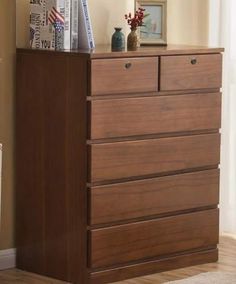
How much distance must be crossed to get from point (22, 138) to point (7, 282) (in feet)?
2.16

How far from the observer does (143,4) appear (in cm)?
428

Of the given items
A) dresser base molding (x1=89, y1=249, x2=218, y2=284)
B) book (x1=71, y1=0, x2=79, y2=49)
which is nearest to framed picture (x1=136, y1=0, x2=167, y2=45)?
book (x1=71, y1=0, x2=79, y2=49)

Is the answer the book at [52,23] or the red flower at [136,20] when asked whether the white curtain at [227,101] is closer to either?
the red flower at [136,20]

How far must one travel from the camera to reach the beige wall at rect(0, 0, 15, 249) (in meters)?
3.83

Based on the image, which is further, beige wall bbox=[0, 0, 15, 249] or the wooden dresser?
beige wall bbox=[0, 0, 15, 249]

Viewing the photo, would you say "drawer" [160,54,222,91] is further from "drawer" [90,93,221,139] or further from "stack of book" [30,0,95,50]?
"stack of book" [30,0,95,50]

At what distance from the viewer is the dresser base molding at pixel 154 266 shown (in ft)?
12.2

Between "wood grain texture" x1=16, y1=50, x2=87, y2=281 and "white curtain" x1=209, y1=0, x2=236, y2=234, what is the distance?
1.17 meters

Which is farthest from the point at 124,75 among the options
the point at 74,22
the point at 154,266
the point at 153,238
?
the point at 154,266

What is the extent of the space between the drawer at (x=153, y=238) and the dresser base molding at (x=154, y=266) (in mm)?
31

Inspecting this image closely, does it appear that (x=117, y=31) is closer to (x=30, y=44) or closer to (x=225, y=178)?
(x=30, y=44)

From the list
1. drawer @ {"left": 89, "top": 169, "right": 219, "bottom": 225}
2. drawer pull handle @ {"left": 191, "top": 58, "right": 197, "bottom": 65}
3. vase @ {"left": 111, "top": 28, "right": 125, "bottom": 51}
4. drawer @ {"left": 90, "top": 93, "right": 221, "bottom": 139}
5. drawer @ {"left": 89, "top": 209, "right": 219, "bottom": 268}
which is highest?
vase @ {"left": 111, "top": 28, "right": 125, "bottom": 51}

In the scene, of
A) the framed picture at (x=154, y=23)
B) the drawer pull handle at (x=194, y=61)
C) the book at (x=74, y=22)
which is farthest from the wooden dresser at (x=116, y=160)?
the framed picture at (x=154, y=23)

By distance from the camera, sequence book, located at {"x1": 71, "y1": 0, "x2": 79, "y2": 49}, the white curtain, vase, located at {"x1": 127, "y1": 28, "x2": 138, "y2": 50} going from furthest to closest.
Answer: the white curtain, vase, located at {"x1": 127, "y1": 28, "x2": 138, "y2": 50}, book, located at {"x1": 71, "y1": 0, "x2": 79, "y2": 49}
